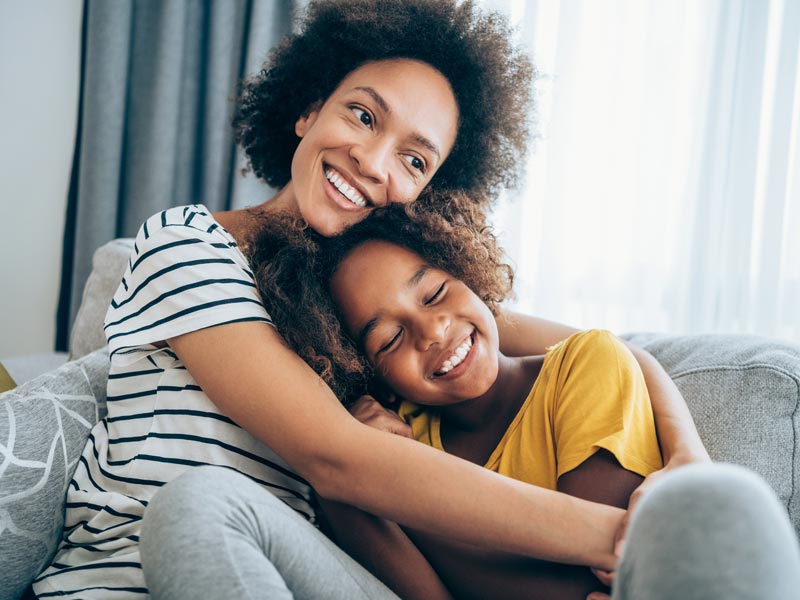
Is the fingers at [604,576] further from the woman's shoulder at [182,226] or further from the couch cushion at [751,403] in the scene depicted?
the woman's shoulder at [182,226]

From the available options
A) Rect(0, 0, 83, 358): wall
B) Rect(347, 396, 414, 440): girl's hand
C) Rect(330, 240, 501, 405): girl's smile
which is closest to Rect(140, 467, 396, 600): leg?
Rect(347, 396, 414, 440): girl's hand

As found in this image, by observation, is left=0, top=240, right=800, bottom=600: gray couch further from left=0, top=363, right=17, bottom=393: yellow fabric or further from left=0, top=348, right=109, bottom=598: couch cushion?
left=0, top=363, right=17, bottom=393: yellow fabric

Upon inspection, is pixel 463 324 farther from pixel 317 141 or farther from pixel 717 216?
pixel 717 216

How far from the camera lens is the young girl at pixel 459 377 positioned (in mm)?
1005

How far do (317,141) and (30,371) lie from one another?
37.3 inches

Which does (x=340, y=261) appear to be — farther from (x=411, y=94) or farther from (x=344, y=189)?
(x=411, y=94)

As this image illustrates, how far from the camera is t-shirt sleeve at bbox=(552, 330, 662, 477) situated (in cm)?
99

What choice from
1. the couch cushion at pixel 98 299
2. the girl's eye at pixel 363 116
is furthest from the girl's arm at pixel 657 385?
the couch cushion at pixel 98 299

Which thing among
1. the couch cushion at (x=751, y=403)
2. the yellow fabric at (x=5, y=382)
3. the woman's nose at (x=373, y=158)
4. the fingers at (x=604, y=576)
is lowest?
the fingers at (x=604, y=576)

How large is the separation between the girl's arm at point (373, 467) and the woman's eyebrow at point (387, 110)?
0.51m

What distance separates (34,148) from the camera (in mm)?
2734

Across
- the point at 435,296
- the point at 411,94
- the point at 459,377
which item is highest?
the point at 411,94

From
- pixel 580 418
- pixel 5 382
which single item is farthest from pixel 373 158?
pixel 5 382

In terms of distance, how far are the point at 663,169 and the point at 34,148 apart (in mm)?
2307
